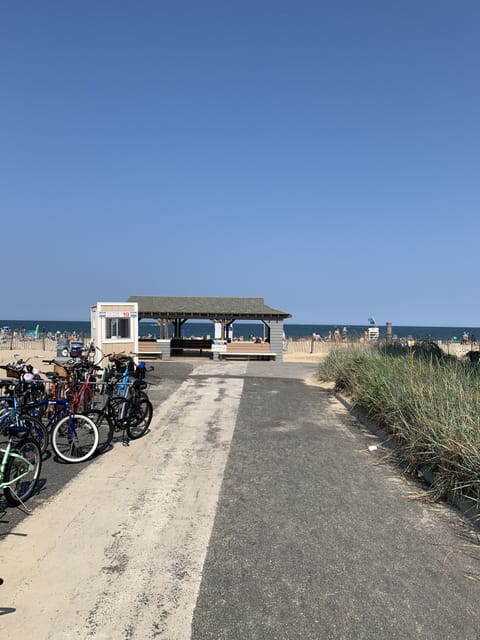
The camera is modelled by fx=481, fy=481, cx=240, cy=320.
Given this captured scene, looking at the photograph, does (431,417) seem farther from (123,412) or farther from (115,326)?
(115,326)

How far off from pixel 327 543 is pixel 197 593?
1.37 metres

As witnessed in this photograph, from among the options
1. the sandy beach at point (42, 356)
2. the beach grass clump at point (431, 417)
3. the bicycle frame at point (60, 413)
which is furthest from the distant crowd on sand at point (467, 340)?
the bicycle frame at point (60, 413)

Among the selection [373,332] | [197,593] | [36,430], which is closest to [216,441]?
[36,430]

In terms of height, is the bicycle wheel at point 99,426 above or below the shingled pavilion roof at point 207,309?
below

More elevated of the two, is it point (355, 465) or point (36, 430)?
point (36, 430)

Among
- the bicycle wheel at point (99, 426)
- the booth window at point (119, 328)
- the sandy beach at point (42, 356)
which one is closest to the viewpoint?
the bicycle wheel at point (99, 426)

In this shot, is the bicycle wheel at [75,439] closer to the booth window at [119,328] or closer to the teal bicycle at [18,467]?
the teal bicycle at [18,467]

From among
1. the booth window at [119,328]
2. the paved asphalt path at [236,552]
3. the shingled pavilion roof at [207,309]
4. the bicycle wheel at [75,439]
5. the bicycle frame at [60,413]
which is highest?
the shingled pavilion roof at [207,309]

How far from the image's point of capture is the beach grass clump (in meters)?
5.43

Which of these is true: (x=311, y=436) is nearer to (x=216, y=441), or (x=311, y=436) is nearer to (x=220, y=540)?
(x=216, y=441)

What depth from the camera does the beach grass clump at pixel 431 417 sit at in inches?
214

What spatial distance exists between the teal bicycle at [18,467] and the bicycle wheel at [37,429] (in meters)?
0.62

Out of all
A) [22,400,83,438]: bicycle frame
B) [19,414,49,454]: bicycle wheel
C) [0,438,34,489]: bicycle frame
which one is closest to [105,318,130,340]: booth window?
[22,400,83,438]: bicycle frame

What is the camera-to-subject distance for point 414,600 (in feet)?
11.2
